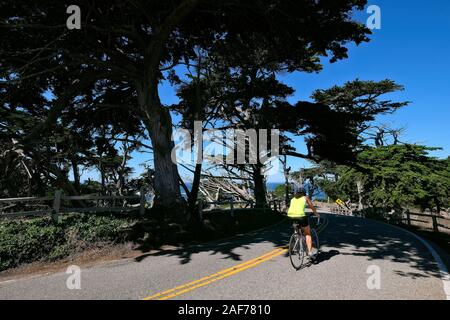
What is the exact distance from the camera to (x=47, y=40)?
957cm

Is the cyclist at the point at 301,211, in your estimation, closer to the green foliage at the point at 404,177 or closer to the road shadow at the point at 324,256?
the road shadow at the point at 324,256

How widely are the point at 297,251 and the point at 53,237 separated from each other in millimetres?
6811

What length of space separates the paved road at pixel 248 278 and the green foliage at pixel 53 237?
1409 millimetres

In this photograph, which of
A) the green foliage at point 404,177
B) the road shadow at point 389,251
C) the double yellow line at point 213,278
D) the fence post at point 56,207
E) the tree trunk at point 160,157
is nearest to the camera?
the double yellow line at point 213,278

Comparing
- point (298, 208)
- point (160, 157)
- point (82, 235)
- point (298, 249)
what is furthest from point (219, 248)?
point (160, 157)

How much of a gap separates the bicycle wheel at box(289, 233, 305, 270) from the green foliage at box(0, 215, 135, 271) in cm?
545

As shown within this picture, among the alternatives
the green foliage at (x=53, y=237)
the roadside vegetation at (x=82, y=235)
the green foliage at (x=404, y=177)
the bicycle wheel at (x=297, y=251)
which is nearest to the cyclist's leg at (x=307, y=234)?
the bicycle wheel at (x=297, y=251)

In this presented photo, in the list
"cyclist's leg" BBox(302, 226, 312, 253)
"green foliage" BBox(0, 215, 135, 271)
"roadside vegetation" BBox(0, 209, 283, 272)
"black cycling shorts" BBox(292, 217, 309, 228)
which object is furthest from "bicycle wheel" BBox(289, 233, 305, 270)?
"green foliage" BBox(0, 215, 135, 271)

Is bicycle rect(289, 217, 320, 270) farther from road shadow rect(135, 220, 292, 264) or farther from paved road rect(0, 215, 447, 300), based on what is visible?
road shadow rect(135, 220, 292, 264)

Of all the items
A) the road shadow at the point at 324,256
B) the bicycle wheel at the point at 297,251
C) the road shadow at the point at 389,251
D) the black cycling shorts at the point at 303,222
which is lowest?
A: the road shadow at the point at 389,251

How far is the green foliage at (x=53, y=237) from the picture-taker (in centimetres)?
723

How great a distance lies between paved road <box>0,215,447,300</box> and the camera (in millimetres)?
4977

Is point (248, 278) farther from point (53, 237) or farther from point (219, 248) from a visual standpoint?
point (53, 237)
